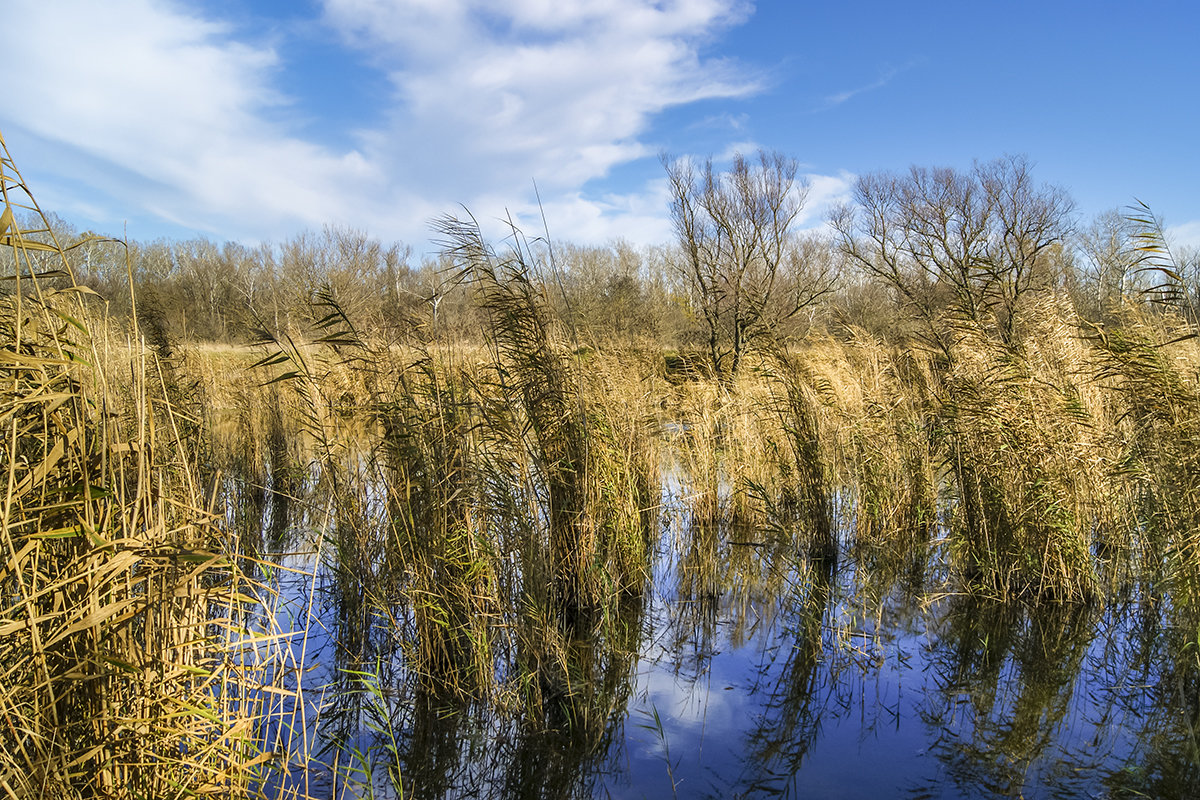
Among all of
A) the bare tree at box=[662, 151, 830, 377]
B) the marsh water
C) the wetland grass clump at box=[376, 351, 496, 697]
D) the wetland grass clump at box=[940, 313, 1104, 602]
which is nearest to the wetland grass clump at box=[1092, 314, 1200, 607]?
the wetland grass clump at box=[940, 313, 1104, 602]

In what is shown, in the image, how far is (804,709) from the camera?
4230 mm

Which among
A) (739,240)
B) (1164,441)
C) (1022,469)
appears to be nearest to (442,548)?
(1022,469)

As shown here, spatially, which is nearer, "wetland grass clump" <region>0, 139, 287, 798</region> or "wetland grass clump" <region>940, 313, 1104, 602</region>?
"wetland grass clump" <region>0, 139, 287, 798</region>

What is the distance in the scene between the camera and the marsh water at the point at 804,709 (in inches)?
137

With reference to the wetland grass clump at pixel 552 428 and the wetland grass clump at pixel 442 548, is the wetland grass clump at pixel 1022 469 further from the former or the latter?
the wetland grass clump at pixel 442 548

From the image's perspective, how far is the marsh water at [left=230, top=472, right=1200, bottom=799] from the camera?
3492mm

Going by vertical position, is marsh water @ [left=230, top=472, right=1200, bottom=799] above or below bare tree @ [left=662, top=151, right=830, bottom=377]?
below

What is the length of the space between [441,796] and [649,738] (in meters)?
1.19

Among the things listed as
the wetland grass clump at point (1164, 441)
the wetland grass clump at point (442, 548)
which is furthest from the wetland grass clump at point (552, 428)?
the wetland grass clump at point (1164, 441)

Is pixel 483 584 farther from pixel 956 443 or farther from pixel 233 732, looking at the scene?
pixel 956 443

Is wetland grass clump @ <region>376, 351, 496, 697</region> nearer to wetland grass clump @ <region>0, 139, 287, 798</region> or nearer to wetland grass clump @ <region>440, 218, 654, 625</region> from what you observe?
wetland grass clump @ <region>440, 218, 654, 625</region>

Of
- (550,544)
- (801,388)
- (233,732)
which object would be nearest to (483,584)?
(550,544)

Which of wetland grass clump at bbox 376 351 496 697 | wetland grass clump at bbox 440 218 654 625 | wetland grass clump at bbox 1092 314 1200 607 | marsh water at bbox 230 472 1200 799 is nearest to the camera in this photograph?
marsh water at bbox 230 472 1200 799

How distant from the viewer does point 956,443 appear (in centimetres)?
580
